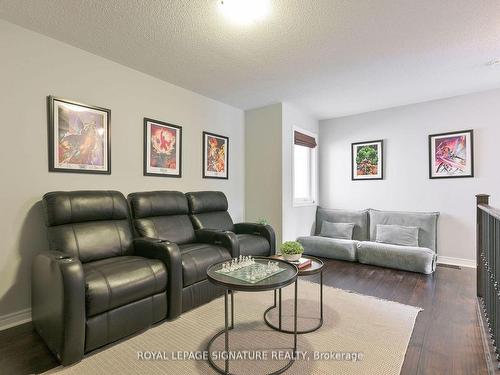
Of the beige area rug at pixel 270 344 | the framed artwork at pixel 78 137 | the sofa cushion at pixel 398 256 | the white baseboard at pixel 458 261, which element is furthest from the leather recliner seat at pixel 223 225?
the white baseboard at pixel 458 261

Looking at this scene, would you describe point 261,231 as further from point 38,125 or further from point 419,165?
point 419,165

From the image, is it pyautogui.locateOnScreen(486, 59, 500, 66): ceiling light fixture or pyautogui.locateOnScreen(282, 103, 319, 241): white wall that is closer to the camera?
pyautogui.locateOnScreen(486, 59, 500, 66): ceiling light fixture

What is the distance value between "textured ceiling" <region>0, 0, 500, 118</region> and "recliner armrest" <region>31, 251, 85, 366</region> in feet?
6.11

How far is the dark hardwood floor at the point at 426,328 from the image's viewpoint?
1.66m

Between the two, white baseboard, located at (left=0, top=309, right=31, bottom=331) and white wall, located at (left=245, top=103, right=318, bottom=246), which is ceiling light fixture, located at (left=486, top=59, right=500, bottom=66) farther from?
white baseboard, located at (left=0, top=309, right=31, bottom=331)

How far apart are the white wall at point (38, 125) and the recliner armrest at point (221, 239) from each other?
0.81 meters

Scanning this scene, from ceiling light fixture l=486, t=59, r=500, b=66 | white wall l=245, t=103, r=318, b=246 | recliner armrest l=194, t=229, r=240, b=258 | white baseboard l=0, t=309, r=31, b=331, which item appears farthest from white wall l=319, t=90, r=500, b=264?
white baseboard l=0, t=309, r=31, b=331

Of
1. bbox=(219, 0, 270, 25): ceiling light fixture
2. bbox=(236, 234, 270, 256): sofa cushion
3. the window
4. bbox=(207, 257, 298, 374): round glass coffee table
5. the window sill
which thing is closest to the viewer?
bbox=(207, 257, 298, 374): round glass coffee table

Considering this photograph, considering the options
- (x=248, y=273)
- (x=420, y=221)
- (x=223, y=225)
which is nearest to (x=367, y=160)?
(x=420, y=221)

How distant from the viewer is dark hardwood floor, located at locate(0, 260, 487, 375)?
1.66 meters

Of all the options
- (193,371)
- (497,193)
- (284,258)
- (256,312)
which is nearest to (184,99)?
(284,258)

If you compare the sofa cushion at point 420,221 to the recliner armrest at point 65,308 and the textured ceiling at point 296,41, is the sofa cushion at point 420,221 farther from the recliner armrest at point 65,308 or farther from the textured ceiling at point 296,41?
the recliner armrest at point 65,308

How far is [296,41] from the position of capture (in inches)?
96.3

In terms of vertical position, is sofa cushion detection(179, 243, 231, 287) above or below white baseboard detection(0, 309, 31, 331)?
above
